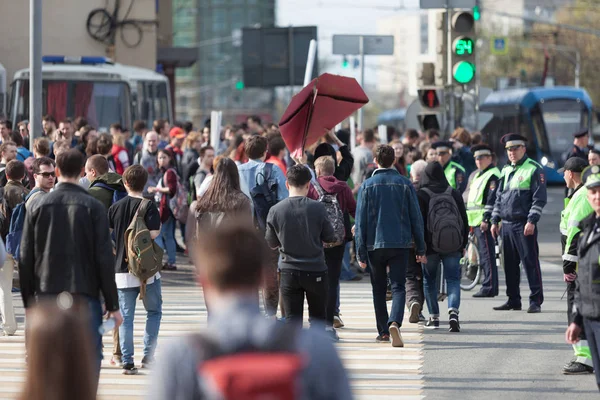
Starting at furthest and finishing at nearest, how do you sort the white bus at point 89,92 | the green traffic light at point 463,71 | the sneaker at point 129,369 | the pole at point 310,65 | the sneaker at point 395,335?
the white bus at point 89,92, the pole at point 310,65, the green traffic light at point 463,71, the sneaker at point 395,335, the sneaker at point 129,369

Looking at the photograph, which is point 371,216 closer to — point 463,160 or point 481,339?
point 481,339

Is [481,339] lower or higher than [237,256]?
lower

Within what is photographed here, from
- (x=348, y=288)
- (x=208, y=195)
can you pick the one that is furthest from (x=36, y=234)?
(x=348, y=288)

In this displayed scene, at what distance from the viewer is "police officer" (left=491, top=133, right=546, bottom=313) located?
44.0 feet

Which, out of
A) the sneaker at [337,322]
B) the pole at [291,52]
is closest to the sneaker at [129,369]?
the sneaker at [337,322]

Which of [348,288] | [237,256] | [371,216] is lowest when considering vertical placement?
[348,288]

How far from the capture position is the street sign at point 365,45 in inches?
906

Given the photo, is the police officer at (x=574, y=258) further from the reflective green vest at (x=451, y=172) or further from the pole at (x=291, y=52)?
the pole at (x=291, y=52)

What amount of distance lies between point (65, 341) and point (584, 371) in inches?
285

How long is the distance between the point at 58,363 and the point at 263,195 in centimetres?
894

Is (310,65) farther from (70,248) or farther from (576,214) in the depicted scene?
(70,248)

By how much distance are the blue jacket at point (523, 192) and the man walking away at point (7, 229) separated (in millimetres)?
4915

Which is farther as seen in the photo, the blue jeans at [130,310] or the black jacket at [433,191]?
the black jacket at [433,191]

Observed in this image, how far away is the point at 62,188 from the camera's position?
7832 mm
